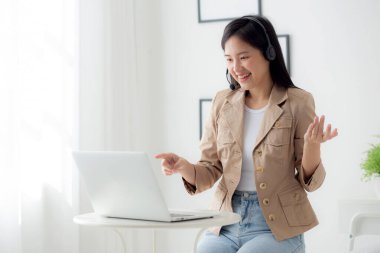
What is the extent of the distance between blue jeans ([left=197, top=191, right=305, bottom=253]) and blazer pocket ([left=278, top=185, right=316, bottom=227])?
0.05 m

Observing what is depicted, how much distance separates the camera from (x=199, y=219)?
5.65ft

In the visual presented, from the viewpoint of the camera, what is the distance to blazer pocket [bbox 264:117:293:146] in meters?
1.98

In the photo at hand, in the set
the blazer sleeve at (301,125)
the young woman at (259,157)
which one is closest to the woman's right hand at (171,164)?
the young woman at (259,157)

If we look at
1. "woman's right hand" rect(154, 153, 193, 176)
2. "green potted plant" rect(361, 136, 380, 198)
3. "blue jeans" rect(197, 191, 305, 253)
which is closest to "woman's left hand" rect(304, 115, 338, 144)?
"blue jeans" rect(197, 191, 305, 253)

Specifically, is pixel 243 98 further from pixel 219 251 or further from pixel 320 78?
pixel 320 78

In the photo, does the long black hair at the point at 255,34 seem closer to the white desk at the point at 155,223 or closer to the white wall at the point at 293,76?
the white desk at the point at 155,223

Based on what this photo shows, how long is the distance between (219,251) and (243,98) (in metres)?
0.49

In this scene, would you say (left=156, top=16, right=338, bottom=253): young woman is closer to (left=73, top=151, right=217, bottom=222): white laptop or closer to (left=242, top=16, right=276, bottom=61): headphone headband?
(left=242, top=16, right=276, bottom=61): headphone headband

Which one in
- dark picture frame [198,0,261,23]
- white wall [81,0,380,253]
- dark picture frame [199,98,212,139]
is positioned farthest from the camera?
dark picture frame [199,98,212,139]

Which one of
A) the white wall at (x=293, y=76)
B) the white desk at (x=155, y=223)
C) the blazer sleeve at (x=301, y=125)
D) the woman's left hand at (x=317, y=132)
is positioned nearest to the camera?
the white desk at (x=155, y=223)

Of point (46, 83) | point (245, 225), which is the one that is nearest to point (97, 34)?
point (46, 83)

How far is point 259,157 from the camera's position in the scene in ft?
6.47

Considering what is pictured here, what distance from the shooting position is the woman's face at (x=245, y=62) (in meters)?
2.00

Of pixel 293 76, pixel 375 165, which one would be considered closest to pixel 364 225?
pixel 375 165
